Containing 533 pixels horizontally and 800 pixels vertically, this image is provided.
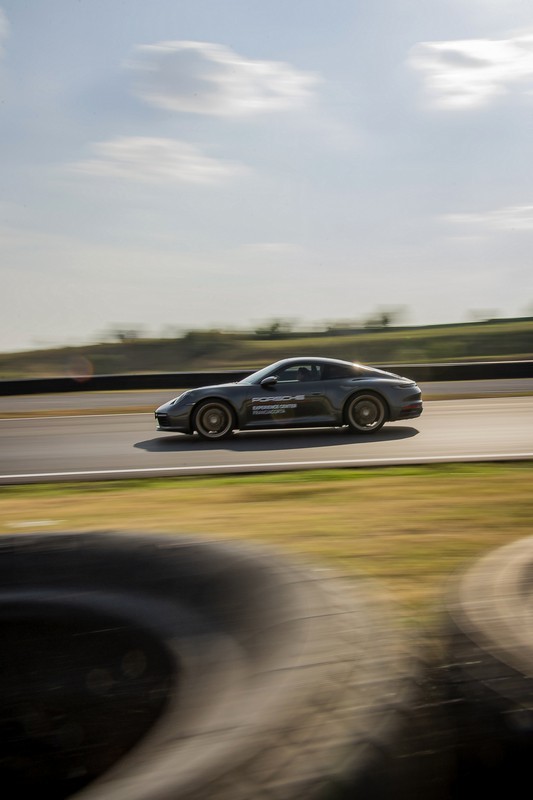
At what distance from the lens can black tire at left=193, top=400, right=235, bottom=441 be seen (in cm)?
1270

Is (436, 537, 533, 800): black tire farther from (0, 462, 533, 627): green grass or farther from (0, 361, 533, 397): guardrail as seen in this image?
(0, 361, 533, 397): guardrail

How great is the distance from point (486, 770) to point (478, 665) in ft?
1.33

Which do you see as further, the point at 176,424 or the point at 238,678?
the point at 176,424

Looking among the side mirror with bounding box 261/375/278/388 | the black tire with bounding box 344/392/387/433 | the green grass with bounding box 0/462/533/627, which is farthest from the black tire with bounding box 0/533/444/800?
the black tire with bounding box 344/392/387/433

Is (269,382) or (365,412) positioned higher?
(269,382)

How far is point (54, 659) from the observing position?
9.18 ft

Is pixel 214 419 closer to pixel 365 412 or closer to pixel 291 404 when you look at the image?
pixel 291 404

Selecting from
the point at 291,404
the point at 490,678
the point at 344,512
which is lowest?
the point at 344,512

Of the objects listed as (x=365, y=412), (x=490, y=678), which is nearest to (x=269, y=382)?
(x=365, y=412)

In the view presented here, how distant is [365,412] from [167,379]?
1682 centimetres

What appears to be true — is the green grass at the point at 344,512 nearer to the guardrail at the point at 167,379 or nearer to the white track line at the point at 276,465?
the white track line at the point at 276,465

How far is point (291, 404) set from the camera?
12.8 meters

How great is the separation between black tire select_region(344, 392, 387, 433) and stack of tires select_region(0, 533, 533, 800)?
30.6 ft

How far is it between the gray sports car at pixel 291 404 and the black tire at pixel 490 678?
9.76 metres
